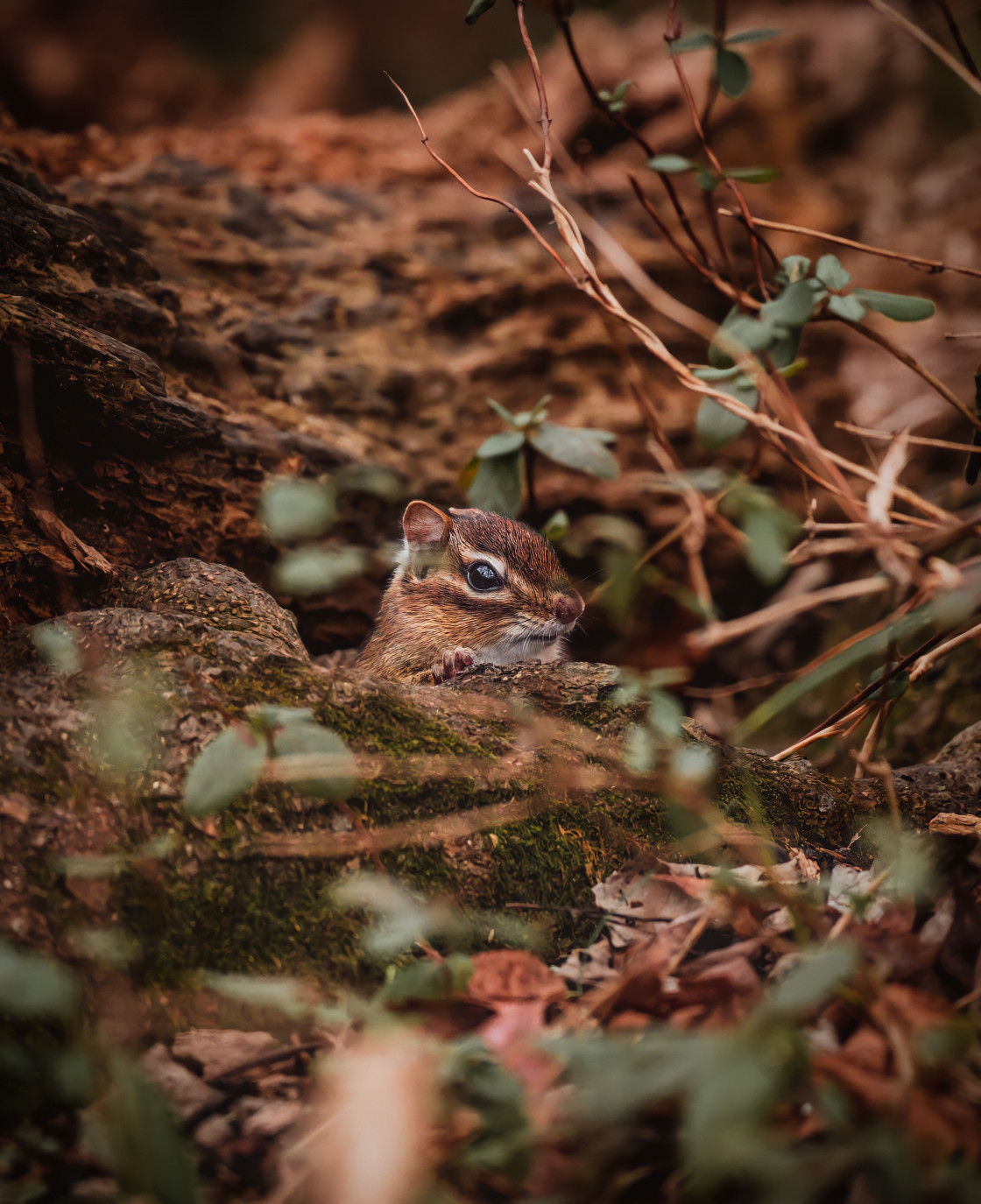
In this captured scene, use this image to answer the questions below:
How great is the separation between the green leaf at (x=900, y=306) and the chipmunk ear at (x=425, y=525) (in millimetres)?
2378

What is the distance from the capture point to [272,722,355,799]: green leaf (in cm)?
162

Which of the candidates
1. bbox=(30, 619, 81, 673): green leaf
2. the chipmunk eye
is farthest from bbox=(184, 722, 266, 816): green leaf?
the chipmunk eye

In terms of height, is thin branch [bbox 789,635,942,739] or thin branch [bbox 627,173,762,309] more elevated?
thin branch [bbox 627,173,762,309]

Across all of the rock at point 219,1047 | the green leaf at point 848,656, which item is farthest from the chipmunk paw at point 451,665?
the rock at point 219,1047

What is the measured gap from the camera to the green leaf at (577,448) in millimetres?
2193

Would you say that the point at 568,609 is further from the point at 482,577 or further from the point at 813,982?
the point at 813,982

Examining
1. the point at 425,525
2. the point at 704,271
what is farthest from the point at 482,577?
the point at 704,271

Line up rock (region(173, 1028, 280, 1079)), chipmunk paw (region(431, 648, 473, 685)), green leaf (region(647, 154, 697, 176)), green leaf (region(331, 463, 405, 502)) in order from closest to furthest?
rock (region(173, 1028, 280, 1079)), green leaf (region(647, 154, 697, 176)), chipmunk paw (region(431, 648, 473, 685)), green leaf (region(331, 463, 405, 502))

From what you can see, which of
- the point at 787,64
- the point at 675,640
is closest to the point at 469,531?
the point at 675,640

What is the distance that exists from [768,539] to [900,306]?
2.83 ft

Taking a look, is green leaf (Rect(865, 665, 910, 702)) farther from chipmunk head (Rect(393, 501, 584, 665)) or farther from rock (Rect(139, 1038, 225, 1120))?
rock (Rect(139, 1038, 225, 1120))

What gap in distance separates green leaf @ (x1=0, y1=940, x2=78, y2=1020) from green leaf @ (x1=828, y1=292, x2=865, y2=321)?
2430mm

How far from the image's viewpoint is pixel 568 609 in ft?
13.0

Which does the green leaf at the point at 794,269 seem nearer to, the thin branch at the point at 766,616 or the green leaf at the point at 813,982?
the thin branch at the point at 766,616
